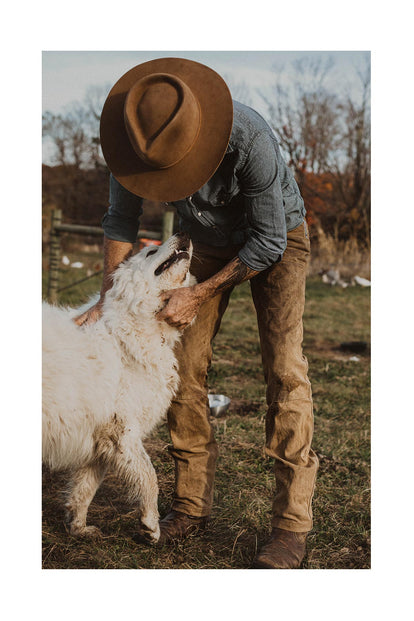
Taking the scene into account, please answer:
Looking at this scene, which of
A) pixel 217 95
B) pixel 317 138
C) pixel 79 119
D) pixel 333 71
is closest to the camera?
pixel 217 95

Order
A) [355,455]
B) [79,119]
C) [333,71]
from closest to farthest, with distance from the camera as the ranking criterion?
[355,455]
[79,119]
[333,71]

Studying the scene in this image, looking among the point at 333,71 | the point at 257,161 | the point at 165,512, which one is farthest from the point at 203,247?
the point at 333,71

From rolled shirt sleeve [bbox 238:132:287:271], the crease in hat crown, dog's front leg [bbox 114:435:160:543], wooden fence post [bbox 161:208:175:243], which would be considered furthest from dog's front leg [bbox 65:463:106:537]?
wooden fence post [bbox 161:208:175:243]

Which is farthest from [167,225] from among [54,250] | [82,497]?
[82,497]

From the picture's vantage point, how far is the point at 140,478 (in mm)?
2867

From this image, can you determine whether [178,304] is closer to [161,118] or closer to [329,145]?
[161,118]

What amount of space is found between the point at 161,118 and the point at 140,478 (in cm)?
181

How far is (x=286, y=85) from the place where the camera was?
210 inches

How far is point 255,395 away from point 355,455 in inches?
58.7

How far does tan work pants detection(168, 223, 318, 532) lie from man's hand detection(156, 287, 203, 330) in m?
0.24

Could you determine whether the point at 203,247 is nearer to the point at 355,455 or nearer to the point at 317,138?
the point at 355,455
